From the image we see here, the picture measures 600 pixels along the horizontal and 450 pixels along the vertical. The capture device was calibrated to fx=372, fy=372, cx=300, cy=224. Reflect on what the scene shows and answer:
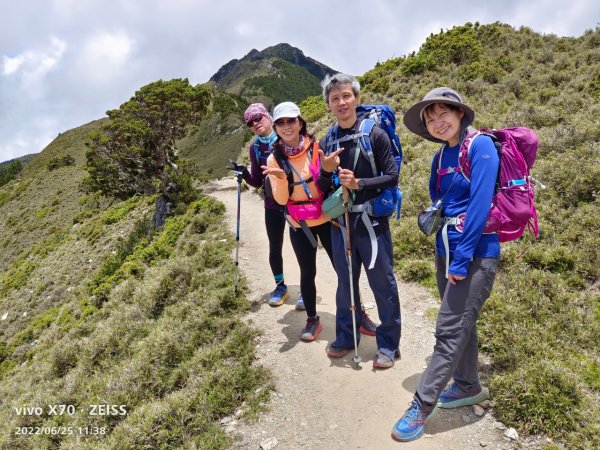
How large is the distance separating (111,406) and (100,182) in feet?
63.4

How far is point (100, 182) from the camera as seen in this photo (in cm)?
2117

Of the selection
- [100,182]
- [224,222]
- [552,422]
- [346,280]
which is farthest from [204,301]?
[100,182]

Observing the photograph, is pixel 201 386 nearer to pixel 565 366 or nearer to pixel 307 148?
pixel 307 148

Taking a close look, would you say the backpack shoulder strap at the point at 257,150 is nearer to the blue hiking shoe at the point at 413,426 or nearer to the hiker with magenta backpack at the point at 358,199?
the hiker with magenta backpack at the point at 358,199

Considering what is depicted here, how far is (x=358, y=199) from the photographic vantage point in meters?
4.00

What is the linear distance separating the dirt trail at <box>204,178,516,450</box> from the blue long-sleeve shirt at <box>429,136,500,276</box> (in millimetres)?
1637

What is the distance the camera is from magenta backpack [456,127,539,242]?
9.19 ft

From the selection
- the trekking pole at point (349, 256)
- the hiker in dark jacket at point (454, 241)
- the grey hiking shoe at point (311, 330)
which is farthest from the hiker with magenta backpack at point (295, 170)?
the hiker in dark jacket at point (454, 241)

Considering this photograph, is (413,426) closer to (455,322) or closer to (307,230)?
(455,322)

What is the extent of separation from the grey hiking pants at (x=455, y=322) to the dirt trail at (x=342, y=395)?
1.83 ft

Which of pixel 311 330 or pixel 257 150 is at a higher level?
pixel 257 150

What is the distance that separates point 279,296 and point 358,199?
3.11m

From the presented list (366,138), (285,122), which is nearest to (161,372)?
(285,122)

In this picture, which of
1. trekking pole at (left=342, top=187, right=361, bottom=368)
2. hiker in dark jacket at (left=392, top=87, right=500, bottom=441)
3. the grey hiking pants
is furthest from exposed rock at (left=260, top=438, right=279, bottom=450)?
the grey hiking pants
